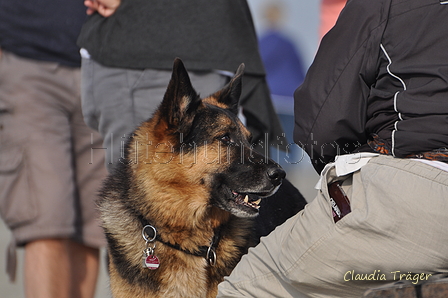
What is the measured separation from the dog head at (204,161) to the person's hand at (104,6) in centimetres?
97

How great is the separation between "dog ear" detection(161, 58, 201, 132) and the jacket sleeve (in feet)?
2.38

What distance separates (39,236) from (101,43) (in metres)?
1.46

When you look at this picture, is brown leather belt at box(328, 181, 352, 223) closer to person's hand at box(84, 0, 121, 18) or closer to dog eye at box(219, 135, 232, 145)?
dog eye at box(219, 135, 232, 145)

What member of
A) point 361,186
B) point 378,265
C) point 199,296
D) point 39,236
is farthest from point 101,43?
point 378,265

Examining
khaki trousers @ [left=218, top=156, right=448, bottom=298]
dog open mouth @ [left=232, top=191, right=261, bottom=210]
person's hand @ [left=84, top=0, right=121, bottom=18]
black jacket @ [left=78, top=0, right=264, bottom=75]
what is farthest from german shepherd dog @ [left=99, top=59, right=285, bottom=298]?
person's hand @ [left=84, top=0, right=121, bottom=18]

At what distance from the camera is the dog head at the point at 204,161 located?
9.59 feet

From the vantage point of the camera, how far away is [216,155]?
3.02 metres

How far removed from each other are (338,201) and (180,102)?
1178 mm

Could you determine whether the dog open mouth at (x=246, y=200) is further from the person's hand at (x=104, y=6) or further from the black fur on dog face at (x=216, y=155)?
the person's hand at (x=104, y=6)

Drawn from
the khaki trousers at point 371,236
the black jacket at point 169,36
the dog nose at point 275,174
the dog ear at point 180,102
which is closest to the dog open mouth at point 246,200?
the dog nose at point 275,174

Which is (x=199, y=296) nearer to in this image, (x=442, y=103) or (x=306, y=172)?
(x=442, y=103)

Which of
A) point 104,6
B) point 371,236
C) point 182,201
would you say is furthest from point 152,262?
point 104,6

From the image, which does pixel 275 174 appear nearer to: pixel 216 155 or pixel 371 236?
pixel 216 155

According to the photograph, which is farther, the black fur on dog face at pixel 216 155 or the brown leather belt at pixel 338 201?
the black fur on dog face at pixel 216 155
